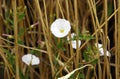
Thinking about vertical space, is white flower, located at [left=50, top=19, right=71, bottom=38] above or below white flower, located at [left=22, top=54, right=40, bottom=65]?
above

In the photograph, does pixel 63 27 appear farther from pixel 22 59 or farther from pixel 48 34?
pixel 22 59

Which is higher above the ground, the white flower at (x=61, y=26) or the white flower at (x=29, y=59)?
the white flower at (x=61, y=26)

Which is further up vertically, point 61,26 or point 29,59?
point 61,26

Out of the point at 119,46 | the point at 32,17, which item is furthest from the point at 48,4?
the point at 119,46

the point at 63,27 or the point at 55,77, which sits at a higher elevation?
the point at 63,27
